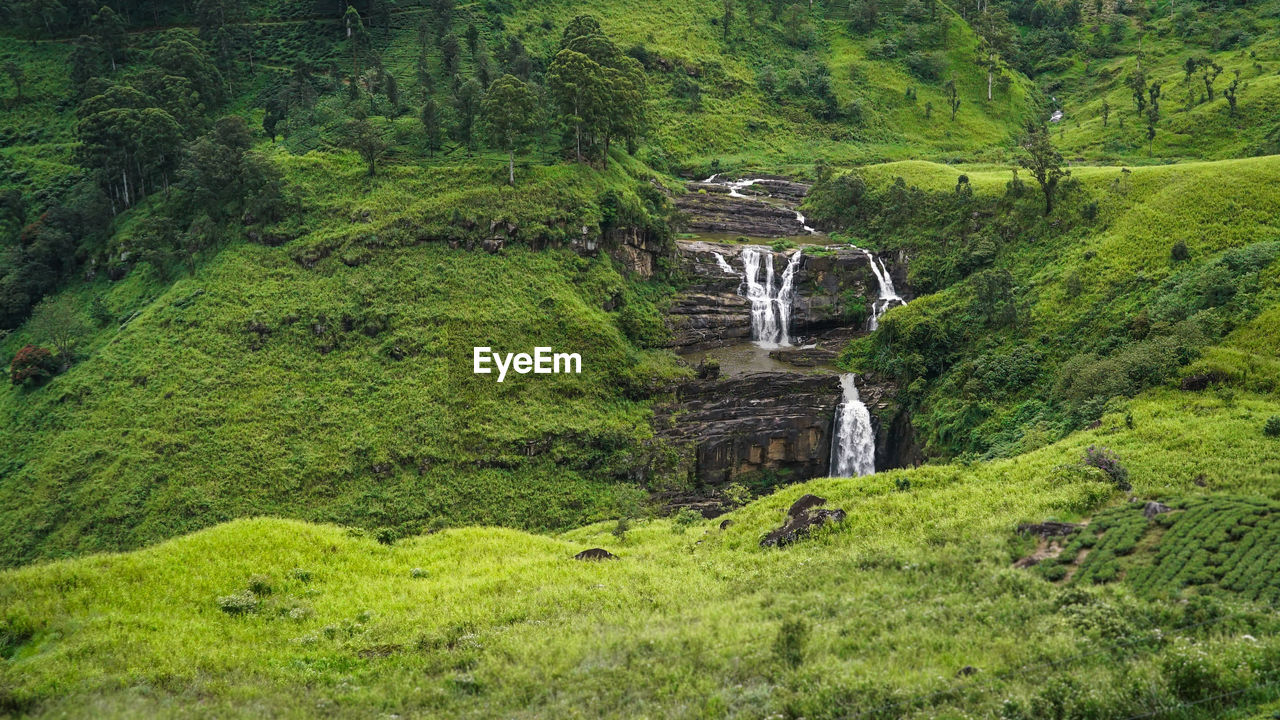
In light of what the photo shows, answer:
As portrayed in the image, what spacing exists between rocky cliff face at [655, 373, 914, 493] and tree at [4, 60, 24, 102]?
278 feet

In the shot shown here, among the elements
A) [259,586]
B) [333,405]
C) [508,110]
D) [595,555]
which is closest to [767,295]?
[508,110]

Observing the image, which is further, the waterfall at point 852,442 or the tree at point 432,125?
the tree at point 432,125

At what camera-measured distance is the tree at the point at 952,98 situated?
97.7 m

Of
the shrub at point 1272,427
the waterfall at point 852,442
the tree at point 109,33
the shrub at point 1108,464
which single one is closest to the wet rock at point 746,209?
the waterfall at point 852,442

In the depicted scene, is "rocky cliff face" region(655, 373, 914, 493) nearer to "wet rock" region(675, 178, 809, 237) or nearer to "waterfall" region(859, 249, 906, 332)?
"waterfall" region(859, 249, 906, 332)

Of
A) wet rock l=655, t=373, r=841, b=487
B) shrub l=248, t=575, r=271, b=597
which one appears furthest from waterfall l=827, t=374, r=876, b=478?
shrub l=248, t=575, r=271, b=597

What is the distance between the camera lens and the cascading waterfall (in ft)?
194

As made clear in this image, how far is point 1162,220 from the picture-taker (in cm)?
4888

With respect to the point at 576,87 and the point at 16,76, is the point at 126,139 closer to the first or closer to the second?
the point at 16,76

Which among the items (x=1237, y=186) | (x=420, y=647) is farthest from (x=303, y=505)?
(x=1237, y=186)

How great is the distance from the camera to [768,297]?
6072cm

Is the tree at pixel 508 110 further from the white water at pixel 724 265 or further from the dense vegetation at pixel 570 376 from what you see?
the white water at pixel 724 265

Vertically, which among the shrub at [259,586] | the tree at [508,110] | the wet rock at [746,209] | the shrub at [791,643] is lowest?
the shrub at [259,586]

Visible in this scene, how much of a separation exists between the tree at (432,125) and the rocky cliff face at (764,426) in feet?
110
